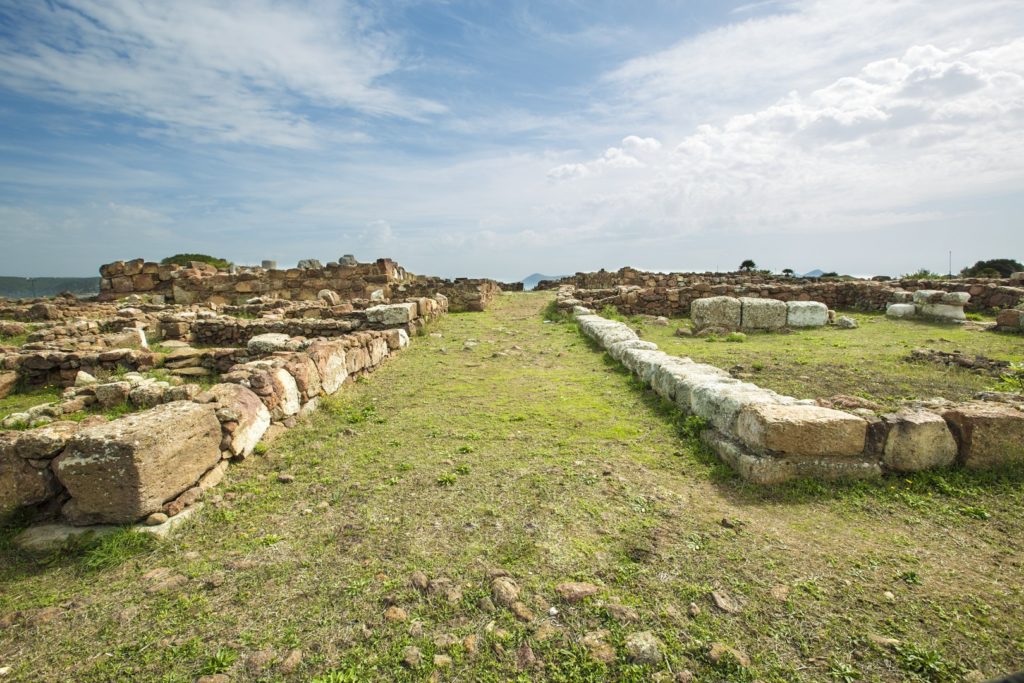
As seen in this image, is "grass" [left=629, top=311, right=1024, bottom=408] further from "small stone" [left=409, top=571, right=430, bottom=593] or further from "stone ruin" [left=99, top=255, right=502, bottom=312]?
"stone ruin" [left=99, top=255, right=502, bottom=312]

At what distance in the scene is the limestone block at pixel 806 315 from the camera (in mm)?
11984

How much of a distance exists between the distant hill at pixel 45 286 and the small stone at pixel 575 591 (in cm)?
2476

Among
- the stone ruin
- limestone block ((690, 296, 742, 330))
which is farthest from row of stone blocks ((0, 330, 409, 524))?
the stone ruin

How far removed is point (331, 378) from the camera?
6668 millimetres

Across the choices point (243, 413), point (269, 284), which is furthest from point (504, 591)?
point (269, 284)

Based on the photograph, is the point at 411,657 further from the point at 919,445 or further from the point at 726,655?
the point at 919,445

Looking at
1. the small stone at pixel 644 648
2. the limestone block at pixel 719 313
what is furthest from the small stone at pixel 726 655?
the limestone block at pixel 719 313

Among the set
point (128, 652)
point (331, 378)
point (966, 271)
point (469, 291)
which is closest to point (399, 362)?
point (331, 378)

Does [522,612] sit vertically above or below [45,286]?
below

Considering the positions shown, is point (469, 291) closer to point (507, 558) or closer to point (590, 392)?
point (590, 392)

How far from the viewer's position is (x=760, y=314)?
39.1ft

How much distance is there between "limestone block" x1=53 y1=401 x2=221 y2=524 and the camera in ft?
10.7

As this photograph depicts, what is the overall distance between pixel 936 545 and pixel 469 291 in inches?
634

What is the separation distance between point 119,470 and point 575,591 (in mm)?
3125
